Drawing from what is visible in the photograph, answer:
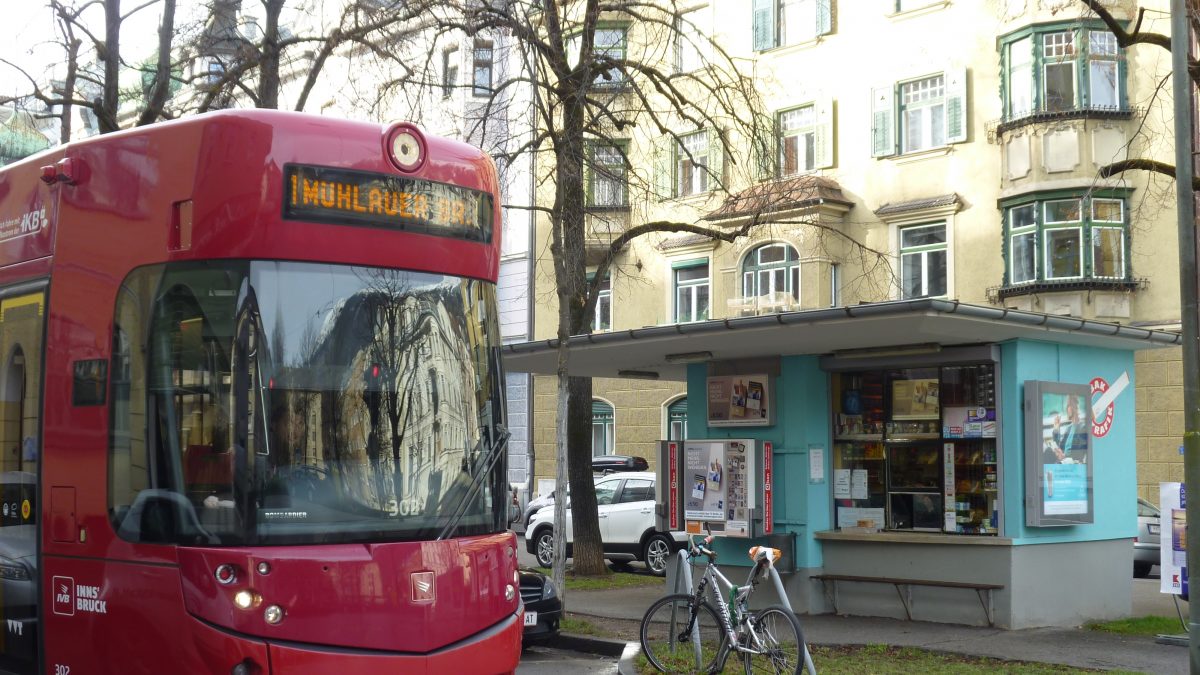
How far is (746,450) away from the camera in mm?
14625

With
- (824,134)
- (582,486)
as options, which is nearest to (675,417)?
(824,134)

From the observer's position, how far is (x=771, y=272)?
3203 centimetres

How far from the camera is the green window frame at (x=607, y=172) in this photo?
15.4 metres

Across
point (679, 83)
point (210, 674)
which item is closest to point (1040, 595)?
point (210, 674)

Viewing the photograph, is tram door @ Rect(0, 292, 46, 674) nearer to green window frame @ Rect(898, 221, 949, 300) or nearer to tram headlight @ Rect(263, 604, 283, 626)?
tram headlight @ Rect(263, 604, 283, 626)

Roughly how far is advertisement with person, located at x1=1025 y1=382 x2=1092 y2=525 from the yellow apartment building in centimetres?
653

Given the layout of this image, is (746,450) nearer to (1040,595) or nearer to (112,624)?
(1040,595)

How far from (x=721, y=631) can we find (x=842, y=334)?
3.99m

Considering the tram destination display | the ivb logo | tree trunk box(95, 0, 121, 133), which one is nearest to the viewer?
the tram destination display

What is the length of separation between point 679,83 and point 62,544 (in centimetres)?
2318

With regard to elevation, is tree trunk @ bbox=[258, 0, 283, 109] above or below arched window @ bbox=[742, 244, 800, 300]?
above

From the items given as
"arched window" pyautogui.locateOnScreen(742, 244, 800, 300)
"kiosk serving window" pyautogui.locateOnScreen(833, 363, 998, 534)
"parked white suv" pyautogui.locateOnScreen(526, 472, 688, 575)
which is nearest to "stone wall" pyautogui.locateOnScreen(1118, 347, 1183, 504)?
"arched window" pyautogui.locateOnScreen(742, 244, 800, 300)

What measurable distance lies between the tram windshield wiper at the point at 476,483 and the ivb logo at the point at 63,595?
2073mm

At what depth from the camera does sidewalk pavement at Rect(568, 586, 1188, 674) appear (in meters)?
11.4
